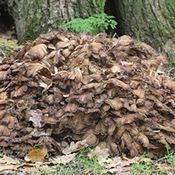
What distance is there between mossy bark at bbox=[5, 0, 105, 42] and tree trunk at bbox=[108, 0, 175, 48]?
435mm

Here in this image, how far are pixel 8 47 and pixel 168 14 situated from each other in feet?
7.10

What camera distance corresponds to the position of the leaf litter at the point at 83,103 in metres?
4.95

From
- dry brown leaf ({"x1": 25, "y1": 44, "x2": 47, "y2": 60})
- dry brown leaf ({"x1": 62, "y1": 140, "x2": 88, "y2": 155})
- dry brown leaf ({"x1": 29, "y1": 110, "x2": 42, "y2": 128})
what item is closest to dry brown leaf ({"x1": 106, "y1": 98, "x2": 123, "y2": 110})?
dry brown leaf ({"x1": 62, "y1": 140, "x2": 88, "y2": 155})

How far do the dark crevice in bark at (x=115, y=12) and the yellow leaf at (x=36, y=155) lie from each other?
3.14 m

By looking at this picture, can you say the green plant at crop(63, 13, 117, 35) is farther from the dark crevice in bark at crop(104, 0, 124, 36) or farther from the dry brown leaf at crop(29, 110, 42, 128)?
the dry brown leaf at crop(29, 110, 42, 128)

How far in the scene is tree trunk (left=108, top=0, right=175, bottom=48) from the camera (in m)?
7.18

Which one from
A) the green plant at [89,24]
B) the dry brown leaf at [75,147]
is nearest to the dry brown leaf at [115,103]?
the dry brown leaf at [75,147]

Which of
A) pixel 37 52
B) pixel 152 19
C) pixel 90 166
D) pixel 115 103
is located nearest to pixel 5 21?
pixel 152 19

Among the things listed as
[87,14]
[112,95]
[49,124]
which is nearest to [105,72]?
[112,95]

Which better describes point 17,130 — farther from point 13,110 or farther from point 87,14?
point 87,14

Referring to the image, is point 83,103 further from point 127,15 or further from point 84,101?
point 127,15

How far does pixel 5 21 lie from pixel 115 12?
205 cm

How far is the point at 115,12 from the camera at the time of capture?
25.0ft

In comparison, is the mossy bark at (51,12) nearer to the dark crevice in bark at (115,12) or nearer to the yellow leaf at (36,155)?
the dark crevice in bark at (115,12)
